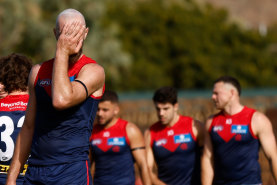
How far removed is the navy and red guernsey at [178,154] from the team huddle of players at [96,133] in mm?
14

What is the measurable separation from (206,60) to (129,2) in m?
11.7

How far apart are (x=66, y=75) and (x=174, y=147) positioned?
3848 mm

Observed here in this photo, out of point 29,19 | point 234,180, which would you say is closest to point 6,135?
point 234,180

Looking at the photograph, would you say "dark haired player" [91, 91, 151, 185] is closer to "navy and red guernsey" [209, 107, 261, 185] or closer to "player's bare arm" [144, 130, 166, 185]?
"player's bare arm" [144, 130, 166, 185]

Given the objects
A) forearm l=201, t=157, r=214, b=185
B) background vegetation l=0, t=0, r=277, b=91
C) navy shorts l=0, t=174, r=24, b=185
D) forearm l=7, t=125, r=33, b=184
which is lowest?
forearm l=201, t=157, r=214, b=185

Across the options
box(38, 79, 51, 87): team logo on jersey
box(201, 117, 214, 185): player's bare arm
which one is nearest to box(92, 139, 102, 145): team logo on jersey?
box(201, 117, 214, 185): player's bare arm

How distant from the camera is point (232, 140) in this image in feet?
22.5

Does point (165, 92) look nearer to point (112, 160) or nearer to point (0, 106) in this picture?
point (112, 160)

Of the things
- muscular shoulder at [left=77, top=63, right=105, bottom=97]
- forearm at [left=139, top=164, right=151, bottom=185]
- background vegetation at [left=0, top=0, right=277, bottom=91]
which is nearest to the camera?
muscular shoulder at [left=77, top=63, right=105, bottom=97]

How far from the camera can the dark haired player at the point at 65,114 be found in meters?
3.88

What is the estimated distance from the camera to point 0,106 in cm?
517

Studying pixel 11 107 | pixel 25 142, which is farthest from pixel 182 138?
pixel 25 142

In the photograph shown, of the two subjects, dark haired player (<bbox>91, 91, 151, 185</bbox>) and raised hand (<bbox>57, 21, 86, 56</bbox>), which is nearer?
raised hand (<bbox>57, 21, 86, 56</bbox>)

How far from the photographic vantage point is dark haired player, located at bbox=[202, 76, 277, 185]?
675 centimetres
